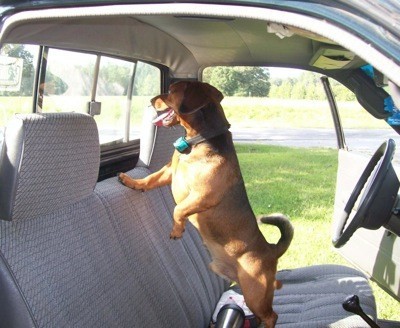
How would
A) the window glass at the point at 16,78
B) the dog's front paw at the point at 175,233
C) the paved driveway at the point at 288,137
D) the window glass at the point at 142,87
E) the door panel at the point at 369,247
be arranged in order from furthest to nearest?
the paved driveway at the point at 288,137 → the window glass at the point at 142,87 → the door panel at the point at 369,247 → the dog's front paw at the point at 175,233 → the window glass at the point at 16,78

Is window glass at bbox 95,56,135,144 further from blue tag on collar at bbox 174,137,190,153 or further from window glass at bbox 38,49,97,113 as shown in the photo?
blue tag on collar at bbox 174,137,190,153

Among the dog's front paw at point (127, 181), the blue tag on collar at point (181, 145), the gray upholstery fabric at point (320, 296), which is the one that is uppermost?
the blue tag on collar at point (181, 145)

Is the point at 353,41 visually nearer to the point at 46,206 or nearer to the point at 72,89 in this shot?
the point at 46,206

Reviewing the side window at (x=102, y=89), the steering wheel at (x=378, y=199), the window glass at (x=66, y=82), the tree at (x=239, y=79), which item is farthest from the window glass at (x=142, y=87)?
the steering wheel at (x=378, y=199)

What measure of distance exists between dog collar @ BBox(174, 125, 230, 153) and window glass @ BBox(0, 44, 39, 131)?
0.74 metres

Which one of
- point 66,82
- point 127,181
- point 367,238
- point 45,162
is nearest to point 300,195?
point 367,238

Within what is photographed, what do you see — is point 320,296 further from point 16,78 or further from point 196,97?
point 16,78

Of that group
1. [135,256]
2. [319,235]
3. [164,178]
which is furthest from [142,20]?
[319,235]

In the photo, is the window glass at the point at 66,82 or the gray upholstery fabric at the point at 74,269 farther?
the window glass at the point at 66,82

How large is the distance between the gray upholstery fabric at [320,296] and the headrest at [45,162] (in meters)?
1.33

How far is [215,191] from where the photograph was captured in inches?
107

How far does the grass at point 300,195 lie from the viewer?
4.90 m

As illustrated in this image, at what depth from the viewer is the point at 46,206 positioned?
1.64 m

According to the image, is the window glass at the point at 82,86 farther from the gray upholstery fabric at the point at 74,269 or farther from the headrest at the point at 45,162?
the gray upholstery fabric at the point at 74,269
